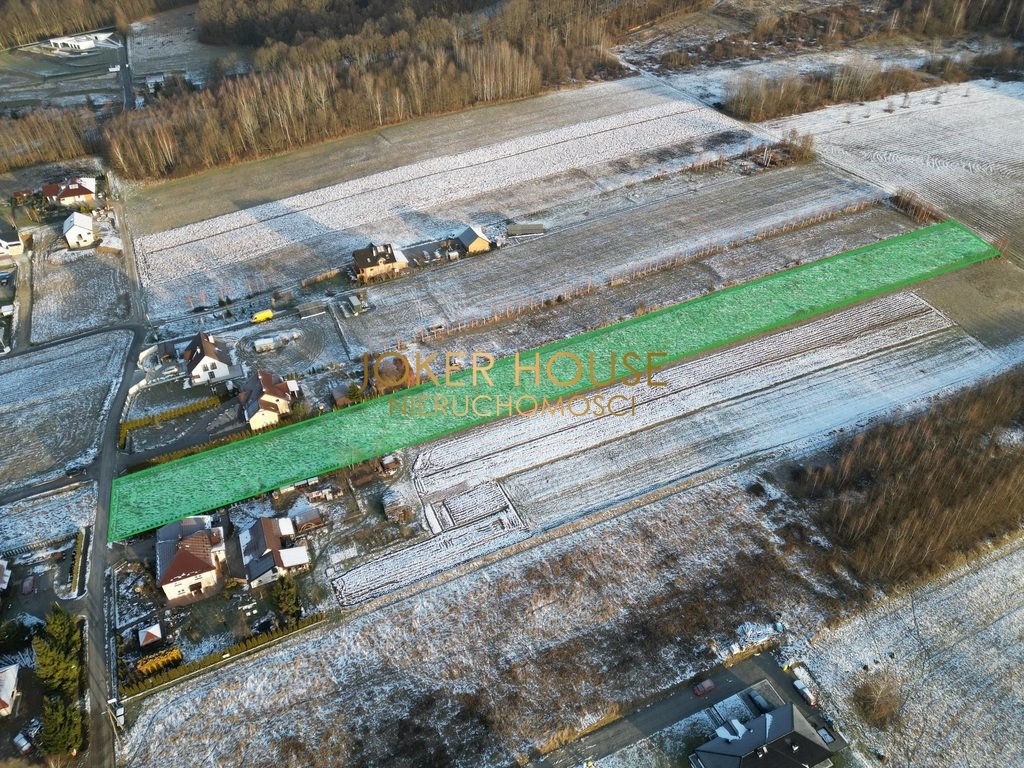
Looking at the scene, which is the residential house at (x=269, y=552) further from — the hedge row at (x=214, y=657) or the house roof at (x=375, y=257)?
the house roof at (x=375, y=257)

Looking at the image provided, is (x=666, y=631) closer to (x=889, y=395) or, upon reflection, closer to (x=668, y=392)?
(x=668, y=392)

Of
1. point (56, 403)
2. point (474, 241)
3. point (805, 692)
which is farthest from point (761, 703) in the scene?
point (56, 403)

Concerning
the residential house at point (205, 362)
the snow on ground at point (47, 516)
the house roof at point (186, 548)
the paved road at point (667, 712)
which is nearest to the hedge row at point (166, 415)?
the residential house at point (205, 362)

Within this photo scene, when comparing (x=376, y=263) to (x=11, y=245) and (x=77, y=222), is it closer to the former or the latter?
(x=77, y=222)

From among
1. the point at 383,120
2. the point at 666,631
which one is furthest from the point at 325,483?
the point at 383,120

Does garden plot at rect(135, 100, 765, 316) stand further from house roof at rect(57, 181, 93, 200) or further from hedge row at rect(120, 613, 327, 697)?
hedge row at rect(120, 613, 327, 697)
